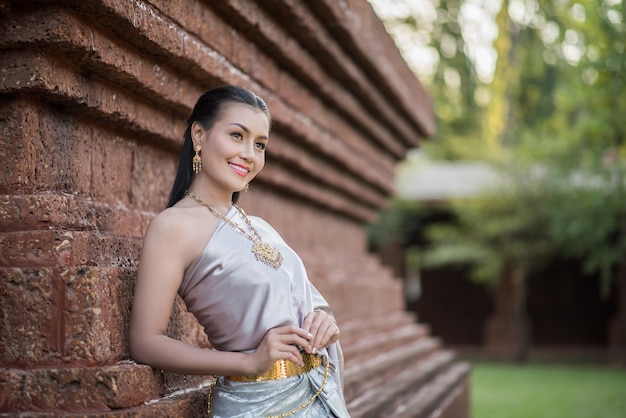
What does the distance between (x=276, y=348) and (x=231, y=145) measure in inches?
19.6

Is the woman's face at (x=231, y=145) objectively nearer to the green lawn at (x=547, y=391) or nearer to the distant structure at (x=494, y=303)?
the green lawn at (x=547, y=391)

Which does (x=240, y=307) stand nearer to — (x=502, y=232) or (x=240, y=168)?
(x=240, y=168)

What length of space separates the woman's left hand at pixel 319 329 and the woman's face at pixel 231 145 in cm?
36

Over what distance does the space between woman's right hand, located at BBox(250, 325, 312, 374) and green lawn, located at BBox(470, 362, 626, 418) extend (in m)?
5.78

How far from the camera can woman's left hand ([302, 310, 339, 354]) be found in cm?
185

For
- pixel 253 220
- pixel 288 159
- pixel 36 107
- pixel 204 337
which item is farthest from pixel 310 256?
pixel 36 107

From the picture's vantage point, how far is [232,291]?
177 centimetres

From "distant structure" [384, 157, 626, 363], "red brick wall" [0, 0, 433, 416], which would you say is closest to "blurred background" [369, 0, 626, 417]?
"distant structure" [384, 157, 626, 363]

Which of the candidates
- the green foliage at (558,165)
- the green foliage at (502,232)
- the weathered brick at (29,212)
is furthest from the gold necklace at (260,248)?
the green foliage at (502,232)

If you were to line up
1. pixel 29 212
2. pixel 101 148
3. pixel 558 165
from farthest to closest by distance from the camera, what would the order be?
pixel 558 165
pixel 101 148
pixel 29 212

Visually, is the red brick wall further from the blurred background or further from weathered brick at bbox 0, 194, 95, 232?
the blurred background

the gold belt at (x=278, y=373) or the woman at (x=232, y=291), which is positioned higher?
the woman at (x=232, y=291)

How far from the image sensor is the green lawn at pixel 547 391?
750 cm

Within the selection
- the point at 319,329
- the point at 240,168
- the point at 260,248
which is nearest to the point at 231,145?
the point at 240,168
